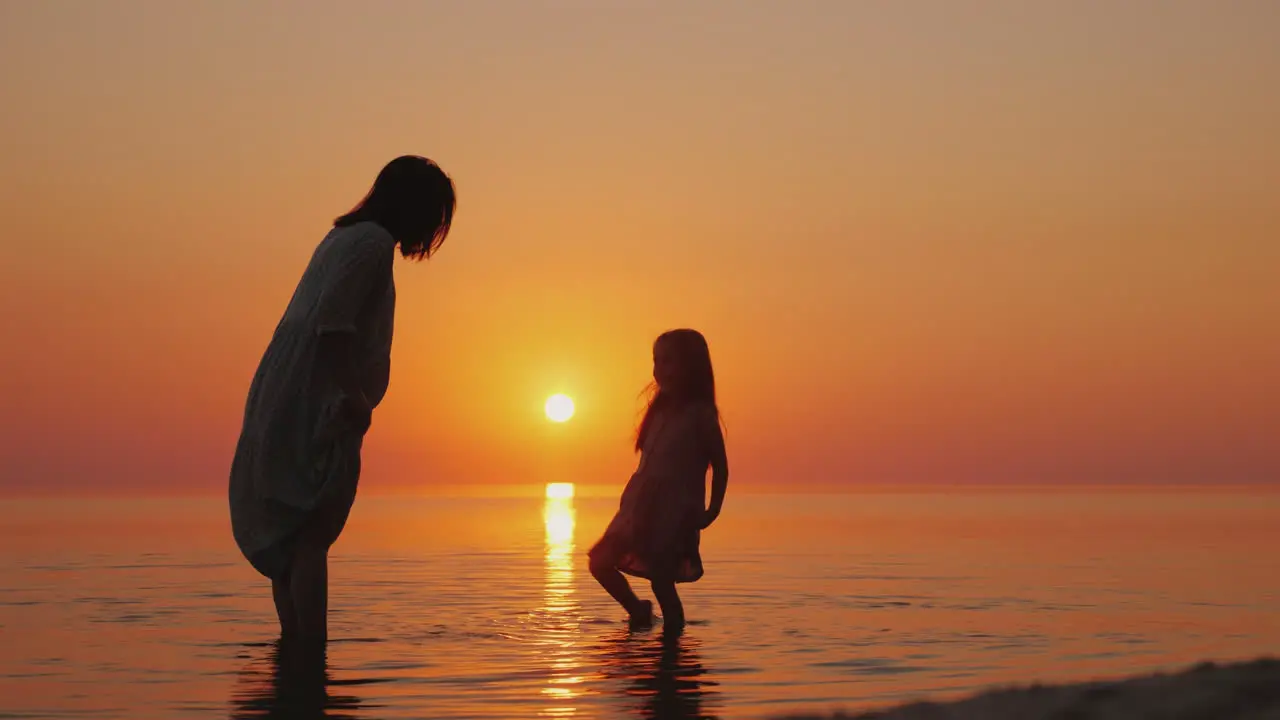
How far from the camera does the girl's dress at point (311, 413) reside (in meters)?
6.41

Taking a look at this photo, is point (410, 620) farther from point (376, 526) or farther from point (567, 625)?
point (376, 526)

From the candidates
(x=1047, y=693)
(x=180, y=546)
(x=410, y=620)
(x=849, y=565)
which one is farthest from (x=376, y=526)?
(x=1047, y=693)

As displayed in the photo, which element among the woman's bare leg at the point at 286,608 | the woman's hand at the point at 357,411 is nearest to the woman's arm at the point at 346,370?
the woman's hand at the point at 357,411

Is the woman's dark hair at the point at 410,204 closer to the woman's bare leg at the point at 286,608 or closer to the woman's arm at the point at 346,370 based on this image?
the woman's arm at the point at 346,370

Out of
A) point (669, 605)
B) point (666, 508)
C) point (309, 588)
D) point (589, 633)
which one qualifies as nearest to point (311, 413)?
point (309, 588)

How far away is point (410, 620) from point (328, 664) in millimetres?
2231

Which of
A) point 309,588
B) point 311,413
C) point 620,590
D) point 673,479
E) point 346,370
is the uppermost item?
point 346,370

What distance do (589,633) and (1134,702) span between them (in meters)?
4.40

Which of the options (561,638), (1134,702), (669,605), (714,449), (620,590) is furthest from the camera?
(714,449)

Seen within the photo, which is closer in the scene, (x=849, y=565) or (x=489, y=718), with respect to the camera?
(x=489, y=718)

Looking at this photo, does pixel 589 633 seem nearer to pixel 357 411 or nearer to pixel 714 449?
pixel 714 449

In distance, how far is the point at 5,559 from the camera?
16.0 m

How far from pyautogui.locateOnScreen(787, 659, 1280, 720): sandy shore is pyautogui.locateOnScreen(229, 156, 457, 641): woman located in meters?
2.73

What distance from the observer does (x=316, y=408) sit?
21.2 feet
